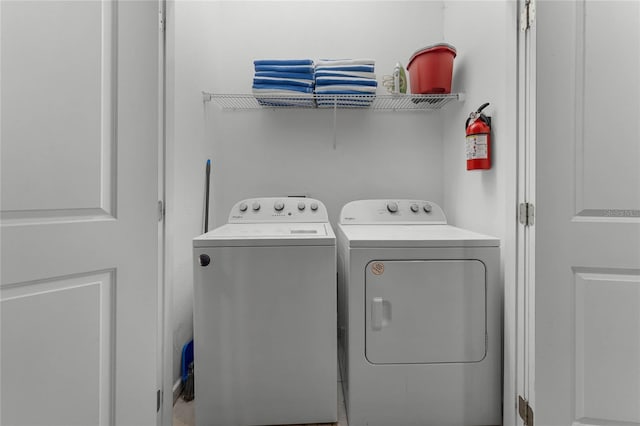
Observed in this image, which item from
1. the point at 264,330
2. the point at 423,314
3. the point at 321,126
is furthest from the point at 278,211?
the point at 423,314

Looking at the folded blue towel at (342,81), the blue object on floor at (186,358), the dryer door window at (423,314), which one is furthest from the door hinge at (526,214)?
the blue object on floor at (186,358)

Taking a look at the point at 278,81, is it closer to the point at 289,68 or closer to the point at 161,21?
the point at 289,68

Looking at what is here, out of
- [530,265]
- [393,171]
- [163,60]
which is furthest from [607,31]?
[163,60]

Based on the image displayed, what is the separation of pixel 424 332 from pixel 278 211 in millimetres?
1137

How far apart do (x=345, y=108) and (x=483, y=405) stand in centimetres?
192

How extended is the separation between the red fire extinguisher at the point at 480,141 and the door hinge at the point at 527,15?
0.40 metres

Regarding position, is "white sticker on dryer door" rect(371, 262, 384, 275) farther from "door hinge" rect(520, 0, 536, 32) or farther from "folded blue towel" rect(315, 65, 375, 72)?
"folded blue towel" rect(315, 65, 375, 72)

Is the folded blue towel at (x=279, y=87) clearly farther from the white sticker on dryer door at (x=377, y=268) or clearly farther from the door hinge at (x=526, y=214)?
the door hinge at (x=526, y=214)

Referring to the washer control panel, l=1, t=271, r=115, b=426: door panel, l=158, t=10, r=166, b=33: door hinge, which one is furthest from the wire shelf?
l=1, t=271, r=115, b=426: door panel

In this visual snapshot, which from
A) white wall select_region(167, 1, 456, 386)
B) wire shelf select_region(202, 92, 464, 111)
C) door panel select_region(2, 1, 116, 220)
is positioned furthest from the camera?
white wall select_region(167, 1, 456, 386)

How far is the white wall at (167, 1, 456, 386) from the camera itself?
217 cm

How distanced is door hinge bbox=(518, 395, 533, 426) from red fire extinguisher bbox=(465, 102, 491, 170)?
3.43ft

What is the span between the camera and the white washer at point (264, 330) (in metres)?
1.31

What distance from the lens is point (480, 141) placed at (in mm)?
1496
